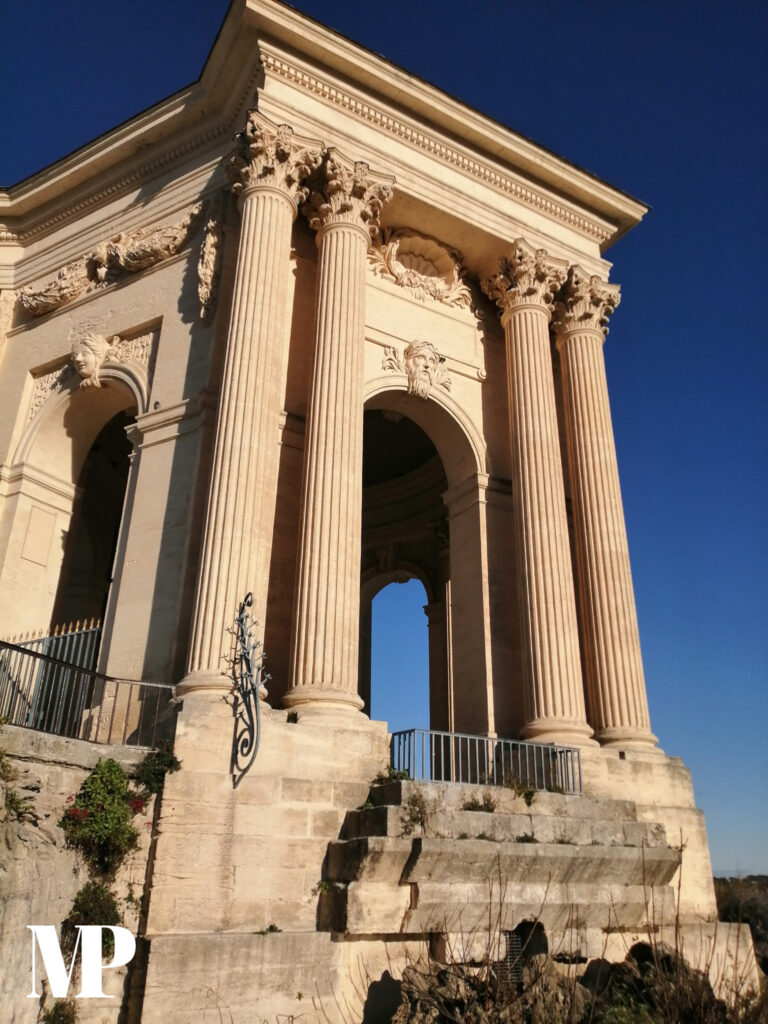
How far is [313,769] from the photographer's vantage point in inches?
430

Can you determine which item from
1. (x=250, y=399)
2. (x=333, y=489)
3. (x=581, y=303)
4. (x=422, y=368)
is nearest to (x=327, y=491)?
(x=333, y=489)

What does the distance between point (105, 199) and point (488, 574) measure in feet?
38.4

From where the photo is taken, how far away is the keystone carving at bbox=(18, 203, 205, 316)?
54.3 ft

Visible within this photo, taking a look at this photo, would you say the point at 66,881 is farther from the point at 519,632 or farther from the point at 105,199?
the point at 105,199

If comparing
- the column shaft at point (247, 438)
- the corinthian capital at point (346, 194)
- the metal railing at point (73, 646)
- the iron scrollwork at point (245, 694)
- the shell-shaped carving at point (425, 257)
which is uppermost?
the shell-shaped carving at point (425, 257)

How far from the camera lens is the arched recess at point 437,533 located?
15961 millimetres

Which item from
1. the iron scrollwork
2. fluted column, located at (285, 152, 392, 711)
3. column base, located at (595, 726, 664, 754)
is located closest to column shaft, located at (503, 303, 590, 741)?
column base, located at (595, 726, 664, 754)

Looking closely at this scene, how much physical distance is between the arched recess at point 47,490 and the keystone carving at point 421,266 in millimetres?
5518

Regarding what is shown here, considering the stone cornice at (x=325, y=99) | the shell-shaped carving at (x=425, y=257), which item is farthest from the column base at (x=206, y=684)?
the stone cornice at (x=325, y=99)

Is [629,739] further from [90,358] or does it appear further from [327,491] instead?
[90,358]

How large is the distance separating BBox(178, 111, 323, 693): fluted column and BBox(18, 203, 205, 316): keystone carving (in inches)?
78.0

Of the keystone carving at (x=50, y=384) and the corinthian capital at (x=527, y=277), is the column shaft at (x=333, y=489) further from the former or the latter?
the keystone carving at (x=50, y=384)

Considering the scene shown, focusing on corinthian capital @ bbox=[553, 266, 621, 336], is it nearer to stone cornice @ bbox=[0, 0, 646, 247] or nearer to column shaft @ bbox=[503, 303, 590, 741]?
column shaft @ bbox=[503, 303, 590, 741]

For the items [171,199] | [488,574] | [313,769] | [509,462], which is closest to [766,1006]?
[313,769]
